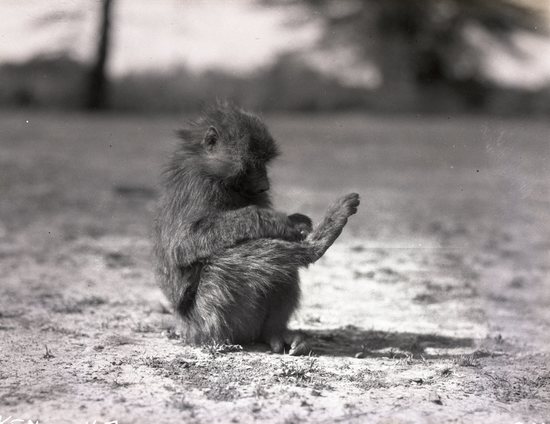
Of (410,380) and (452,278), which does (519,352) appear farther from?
(452,278)

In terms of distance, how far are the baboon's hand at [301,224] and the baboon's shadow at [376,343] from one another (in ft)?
2.86

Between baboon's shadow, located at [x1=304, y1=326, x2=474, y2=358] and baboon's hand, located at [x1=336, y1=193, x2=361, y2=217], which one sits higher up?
baboon's hand, located at [x1=336, y1=193, x2=361, y2=217]

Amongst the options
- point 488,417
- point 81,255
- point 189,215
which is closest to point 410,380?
point 488,417

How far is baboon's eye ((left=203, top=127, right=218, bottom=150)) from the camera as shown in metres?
5.41

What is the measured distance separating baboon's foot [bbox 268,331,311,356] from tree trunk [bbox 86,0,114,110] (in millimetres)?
10894

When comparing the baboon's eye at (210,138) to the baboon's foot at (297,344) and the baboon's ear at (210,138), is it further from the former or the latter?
the baboon's foot at (297,344)

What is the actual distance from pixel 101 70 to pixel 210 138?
38.9 ft

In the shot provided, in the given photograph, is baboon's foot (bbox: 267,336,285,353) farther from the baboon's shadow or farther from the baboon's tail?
the baboon's tail

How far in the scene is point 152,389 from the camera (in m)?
4.31


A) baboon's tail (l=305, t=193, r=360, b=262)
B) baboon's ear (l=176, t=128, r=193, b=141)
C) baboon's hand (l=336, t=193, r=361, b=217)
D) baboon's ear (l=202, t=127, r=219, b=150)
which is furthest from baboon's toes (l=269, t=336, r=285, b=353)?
baboon's ear (l=176, t=128, r=193, b=141)

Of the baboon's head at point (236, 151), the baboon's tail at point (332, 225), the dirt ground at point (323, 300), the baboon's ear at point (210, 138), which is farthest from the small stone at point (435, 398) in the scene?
the baboon's ear at point (210, 138)

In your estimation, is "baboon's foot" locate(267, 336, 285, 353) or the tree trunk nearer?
"baboon's foot" locate(267, 336, 285, 353)

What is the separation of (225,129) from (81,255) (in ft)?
12.6

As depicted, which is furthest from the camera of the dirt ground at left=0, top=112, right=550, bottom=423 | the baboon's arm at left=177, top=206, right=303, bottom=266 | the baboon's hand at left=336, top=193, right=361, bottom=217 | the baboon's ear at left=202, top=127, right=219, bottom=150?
the baboon's ear at left=202, top=127, right=219, bottom=150
